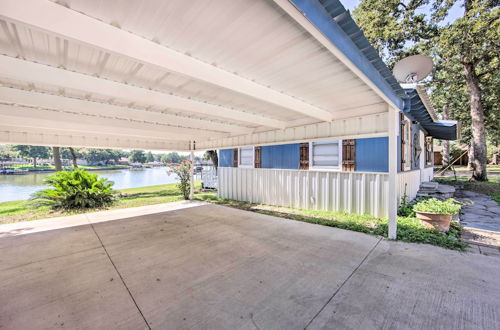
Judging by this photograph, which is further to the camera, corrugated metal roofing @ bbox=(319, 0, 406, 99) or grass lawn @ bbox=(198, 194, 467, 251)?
grass lawn @ bbox=(198, 194, 467, 251)

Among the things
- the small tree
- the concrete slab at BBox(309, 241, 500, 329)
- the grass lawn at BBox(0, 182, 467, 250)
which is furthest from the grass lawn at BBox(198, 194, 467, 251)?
the small tree

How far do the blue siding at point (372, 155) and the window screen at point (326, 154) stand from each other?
603 mm

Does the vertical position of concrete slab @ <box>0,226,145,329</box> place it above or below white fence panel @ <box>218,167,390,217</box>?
below

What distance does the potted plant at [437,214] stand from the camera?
4004 mm

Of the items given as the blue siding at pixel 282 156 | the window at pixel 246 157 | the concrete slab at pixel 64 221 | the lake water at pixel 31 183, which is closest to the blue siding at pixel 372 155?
the blue siding at pixel 282 156

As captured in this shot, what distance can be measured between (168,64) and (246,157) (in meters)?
6.41

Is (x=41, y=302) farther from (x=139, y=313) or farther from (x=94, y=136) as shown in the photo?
(x=94, y=136)

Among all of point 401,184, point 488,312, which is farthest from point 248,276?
point 401,184

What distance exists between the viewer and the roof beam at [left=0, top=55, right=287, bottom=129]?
2350mm

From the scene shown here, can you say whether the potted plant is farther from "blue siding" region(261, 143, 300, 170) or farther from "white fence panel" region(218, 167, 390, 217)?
"blue siding" region(261, 143, 300, 170)

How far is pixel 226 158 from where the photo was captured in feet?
30.8

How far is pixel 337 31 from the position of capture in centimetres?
199

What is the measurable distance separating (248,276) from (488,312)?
2.27m

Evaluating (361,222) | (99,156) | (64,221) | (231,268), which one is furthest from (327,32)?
(99,156)
